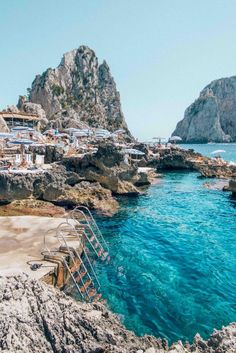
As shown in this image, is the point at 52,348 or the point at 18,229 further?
the point at 18,229

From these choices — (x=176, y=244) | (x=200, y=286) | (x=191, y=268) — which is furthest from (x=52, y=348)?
(x=176, y=244)

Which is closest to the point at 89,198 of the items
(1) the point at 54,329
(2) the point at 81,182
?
(2) the point at 81,182

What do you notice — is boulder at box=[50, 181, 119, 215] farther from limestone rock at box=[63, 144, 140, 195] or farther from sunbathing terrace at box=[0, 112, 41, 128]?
sunbathing terrace at box=[0, 112, 41, 128]

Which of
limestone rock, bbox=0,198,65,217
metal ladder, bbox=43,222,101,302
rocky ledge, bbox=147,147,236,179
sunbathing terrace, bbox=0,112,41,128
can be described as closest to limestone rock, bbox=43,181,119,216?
limestone rock, bbox=0,198,65,217

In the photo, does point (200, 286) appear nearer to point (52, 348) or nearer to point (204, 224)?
point (52, 348)

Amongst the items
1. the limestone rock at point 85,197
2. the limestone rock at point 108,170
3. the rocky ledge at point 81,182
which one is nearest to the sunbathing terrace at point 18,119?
the rocky ledge at point 81,182

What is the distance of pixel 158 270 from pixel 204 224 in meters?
11.8

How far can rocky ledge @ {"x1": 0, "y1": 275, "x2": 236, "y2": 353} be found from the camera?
816cm

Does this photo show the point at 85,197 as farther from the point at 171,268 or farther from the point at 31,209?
the point at 171,268

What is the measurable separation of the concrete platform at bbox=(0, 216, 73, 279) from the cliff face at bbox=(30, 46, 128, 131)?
9481 cm

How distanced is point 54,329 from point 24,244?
29.3 ft

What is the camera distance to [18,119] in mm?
80938

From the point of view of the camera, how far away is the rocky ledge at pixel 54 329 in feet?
26.8

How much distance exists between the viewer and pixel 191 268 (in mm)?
19109
